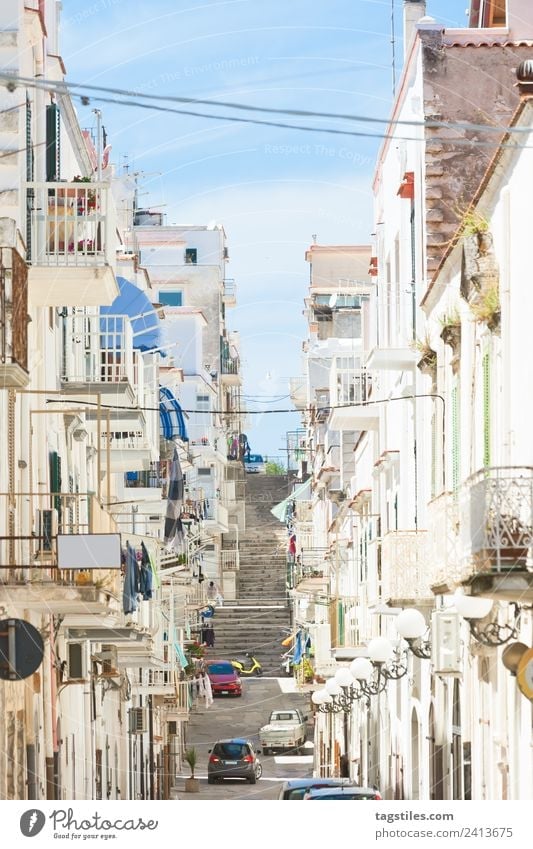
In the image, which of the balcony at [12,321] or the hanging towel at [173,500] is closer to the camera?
the balcony at [12,321]

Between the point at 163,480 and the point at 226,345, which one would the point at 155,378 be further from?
the point at 226,345

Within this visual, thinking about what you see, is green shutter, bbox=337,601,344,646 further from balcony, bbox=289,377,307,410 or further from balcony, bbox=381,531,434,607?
balcony, bbox=289,377,307,410

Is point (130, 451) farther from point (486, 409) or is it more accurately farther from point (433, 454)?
point (486, 409)

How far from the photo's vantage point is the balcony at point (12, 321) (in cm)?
1616

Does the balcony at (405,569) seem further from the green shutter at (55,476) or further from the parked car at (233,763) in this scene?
the parked car at (233,763)

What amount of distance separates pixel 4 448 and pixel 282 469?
63432 millimetres

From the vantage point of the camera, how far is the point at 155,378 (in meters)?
31.8

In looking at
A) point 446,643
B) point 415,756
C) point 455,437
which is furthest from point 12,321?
point 415,756

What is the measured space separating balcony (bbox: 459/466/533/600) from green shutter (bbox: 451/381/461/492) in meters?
4.68

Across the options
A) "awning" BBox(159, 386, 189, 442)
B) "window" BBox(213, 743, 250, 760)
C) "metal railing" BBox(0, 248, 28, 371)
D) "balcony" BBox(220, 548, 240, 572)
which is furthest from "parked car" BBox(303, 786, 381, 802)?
"balcony" BBox(220, 548, 240, 572)

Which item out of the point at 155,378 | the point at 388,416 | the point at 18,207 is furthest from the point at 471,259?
the point at 155,378

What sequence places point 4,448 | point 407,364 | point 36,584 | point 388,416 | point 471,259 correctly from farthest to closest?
point 388,416 < point 407,364 < point 4,448 < point 36,584 < point 471,259

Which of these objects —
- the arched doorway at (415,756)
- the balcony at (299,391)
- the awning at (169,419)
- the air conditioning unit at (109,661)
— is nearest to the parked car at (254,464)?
the balcony at (299,391)

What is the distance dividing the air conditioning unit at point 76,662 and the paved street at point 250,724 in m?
18.0
